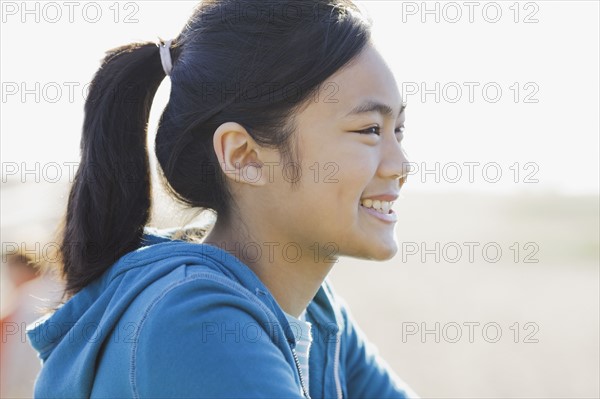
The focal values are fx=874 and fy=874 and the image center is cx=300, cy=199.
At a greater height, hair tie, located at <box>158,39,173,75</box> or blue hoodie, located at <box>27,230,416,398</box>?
hair tie, located at <box>158,39,173,75</box>

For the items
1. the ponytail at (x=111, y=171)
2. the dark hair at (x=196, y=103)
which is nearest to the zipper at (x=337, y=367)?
the dark hair at (x=196, y=103)

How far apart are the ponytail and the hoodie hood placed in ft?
0.42

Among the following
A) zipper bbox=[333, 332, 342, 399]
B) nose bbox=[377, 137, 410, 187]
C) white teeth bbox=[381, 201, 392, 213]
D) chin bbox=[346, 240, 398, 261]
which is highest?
nose bbox=[377, 137, 410, 187]

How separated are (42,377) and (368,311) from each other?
597 cm

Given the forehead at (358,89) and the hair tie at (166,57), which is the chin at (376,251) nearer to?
the forehead at (358,89)

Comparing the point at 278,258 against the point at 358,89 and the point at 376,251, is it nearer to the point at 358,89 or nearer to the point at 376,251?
the point at 376,251

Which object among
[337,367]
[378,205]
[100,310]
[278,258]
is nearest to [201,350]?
[100,310]

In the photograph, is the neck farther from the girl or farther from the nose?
the nose

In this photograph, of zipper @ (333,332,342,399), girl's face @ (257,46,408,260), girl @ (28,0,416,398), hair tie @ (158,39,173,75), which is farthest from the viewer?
zipper @ (333,332,342,399)

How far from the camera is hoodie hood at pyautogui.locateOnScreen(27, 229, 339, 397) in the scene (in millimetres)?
1877

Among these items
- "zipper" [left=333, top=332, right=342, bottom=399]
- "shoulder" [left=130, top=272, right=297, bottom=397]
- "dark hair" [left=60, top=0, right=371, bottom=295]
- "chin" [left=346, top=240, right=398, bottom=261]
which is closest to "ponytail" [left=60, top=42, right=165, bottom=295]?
"dark hair" [left=60, top=0, right=371, bottom=295]

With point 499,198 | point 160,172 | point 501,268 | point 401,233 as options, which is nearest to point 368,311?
point 501,268

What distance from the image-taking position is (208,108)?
2.22 meters

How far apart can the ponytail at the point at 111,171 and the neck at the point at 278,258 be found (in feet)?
0.75
